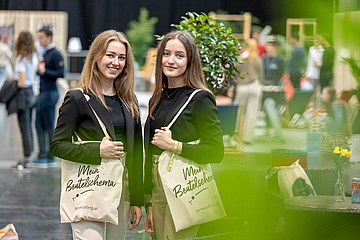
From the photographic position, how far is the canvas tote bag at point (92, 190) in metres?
1.56

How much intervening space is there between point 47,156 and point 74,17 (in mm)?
9800

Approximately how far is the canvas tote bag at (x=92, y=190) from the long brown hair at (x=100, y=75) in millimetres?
157

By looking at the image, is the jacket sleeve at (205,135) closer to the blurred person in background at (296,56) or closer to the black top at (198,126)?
the black top at (198,126)

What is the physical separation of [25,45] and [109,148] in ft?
12.4

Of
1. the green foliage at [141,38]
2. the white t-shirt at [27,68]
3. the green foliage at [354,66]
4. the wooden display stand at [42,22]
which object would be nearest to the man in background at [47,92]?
the white t-shirt at [27,68]

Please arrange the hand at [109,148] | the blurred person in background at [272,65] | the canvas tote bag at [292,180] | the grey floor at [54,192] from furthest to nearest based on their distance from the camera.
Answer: the blurred person in background at [272,65] < the canvas tote bag at [292,180] < the hand at [109,148] < the grey floor at [54,192]

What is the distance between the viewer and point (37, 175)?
4.64 metres

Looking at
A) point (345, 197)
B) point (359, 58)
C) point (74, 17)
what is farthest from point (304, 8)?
point (74, 17)

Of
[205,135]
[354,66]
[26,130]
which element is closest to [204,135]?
[205,135]

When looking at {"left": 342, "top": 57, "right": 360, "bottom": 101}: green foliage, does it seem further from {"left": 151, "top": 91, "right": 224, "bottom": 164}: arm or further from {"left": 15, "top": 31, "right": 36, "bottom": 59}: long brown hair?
{"left": 15, "top": 31, "right": 36, "bottom": 59}: long brown hair

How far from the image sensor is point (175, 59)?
1.68m

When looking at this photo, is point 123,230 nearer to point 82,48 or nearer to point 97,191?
point 97,191

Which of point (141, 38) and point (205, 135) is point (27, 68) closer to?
point (205, 135)

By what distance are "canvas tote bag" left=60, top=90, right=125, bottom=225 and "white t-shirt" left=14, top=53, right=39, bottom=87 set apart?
364 centimetres
